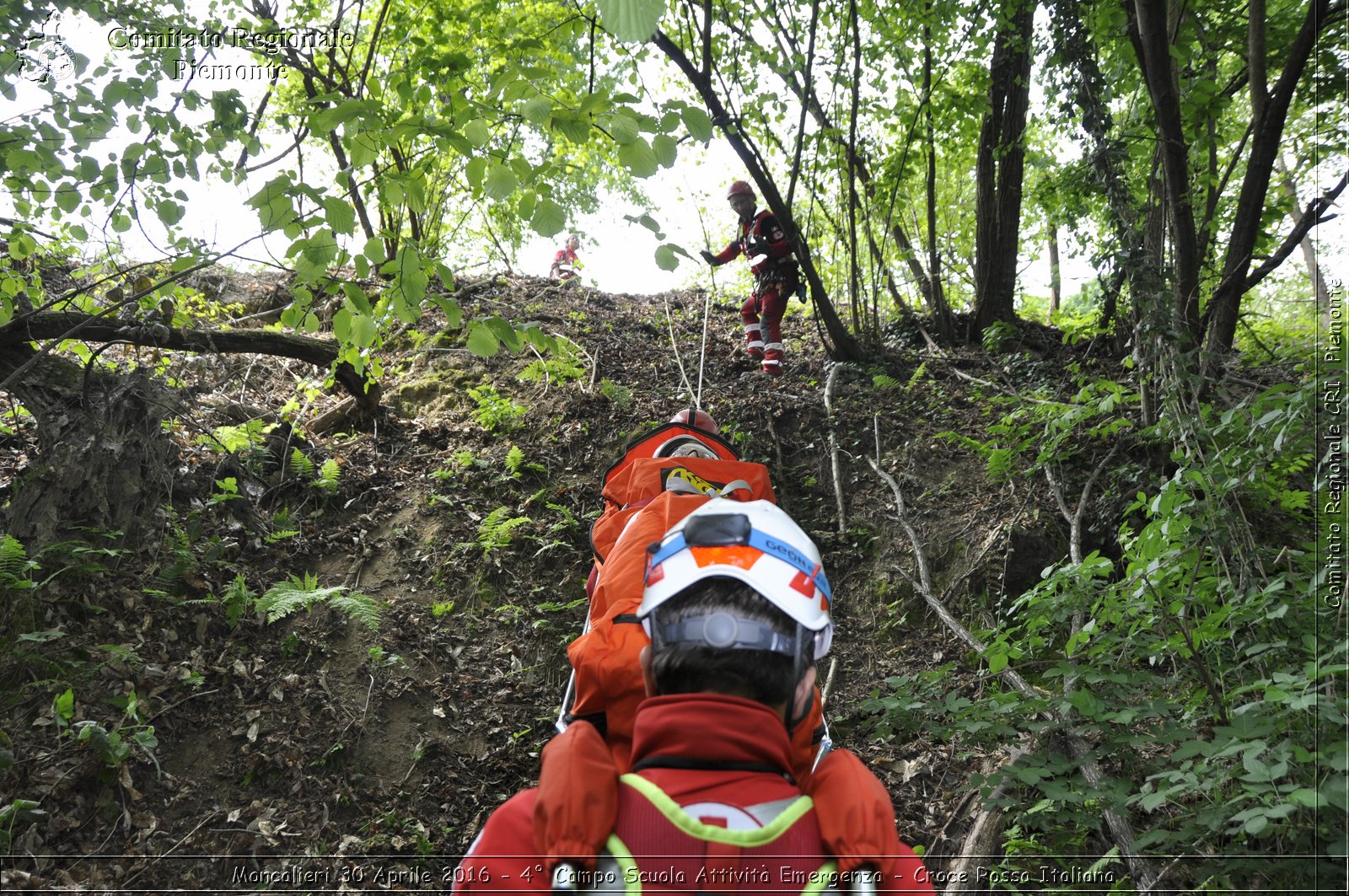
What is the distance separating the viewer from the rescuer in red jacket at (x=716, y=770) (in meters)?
1.63

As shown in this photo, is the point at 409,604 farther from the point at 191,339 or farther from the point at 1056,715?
the point at 1056,715

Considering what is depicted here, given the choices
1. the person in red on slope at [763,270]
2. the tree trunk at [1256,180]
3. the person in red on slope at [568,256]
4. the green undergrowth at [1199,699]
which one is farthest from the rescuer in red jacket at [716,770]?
the person in red on slope at [568,256]

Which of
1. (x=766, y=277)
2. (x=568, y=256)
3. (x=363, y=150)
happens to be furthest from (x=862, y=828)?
(x=568, y=256)

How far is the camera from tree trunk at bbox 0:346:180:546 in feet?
13.9

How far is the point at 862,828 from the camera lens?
5.47 ft

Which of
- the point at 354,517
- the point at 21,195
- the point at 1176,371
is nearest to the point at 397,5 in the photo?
the point at 21,195

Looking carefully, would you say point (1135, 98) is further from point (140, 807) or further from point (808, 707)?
point (140, 807)

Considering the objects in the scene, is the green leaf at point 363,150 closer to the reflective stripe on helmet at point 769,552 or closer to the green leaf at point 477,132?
the green leaf at point 477,132

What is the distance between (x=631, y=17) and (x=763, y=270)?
6.70m

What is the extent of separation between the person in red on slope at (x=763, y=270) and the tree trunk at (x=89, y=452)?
541 cm

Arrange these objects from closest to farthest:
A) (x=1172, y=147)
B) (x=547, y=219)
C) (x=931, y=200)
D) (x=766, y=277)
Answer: (x=547, y=219) < (x=1172, y=147) < (x=931, y=200) < (x=766, y=277)

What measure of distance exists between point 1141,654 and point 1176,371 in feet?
6.13

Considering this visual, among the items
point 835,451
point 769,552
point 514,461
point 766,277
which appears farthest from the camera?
point 766,277

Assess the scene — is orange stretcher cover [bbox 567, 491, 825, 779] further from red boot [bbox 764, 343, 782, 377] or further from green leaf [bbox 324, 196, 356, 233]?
red boot [bbox 764, 343, 782, 377]
